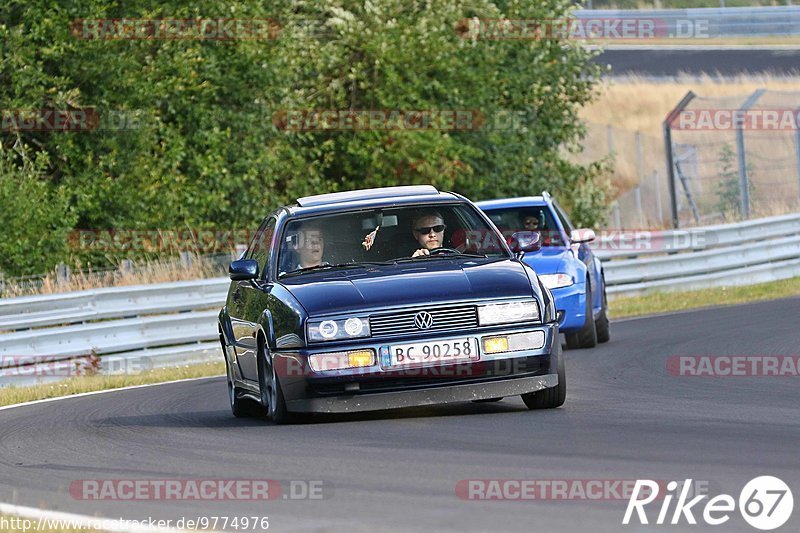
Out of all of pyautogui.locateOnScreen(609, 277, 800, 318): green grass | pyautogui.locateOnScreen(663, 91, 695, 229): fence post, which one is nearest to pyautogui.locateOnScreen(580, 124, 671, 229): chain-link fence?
pyautogui.locateOnScreen(663, 91, 695, 229): fence post

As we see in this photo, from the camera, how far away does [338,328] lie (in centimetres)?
1014

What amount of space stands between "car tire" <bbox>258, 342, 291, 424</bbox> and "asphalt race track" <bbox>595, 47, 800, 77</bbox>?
39347 mm

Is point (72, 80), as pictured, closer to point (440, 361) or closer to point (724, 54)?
point (440, 361)

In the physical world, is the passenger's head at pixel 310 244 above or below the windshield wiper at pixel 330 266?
above

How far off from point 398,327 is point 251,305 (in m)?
1.76

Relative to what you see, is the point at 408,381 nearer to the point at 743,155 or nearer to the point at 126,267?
the point at 126,267

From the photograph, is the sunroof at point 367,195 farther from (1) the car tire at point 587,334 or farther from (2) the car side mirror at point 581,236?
(1) the car tire at point 587,334

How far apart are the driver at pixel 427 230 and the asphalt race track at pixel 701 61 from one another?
38.6 metres

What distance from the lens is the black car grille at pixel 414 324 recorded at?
33.1 ft

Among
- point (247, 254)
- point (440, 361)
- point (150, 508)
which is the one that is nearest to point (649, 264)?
point (247, 254)

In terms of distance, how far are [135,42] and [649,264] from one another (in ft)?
30.0

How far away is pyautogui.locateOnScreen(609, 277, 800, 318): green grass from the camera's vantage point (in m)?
23.1

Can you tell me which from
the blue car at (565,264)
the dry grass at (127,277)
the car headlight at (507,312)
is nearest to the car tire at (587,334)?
the blue car at (565,264)

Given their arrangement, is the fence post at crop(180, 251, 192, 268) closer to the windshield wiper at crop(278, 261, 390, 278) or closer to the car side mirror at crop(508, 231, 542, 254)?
the car side mirror at crop(508, 231, 542, 254)
